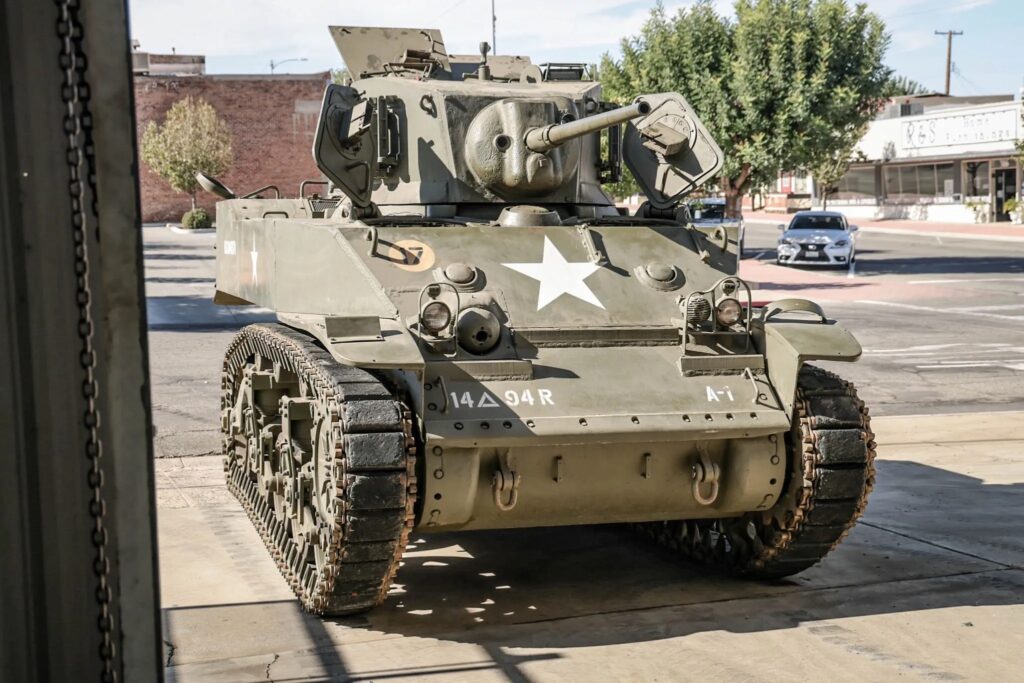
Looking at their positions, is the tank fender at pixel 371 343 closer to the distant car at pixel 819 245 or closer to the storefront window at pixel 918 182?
the distant car at pixel 819 245

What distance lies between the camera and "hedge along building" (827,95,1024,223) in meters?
49.5

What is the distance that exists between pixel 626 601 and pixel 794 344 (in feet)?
5.25

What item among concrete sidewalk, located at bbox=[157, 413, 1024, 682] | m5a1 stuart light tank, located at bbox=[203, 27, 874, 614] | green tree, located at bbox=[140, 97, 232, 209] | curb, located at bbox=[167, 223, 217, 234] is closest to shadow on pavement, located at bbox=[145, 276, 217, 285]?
concrete sidewalk, located at bbox=[157, 413, 1024, 682]

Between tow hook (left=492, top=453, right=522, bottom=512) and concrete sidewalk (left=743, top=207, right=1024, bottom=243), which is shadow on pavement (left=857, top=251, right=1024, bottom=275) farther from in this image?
tow hook (left=492, top=453, right=522, bottom=512)

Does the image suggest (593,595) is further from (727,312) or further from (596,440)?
(727,312)

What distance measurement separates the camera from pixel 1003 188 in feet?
172

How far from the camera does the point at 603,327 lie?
7.06 meters

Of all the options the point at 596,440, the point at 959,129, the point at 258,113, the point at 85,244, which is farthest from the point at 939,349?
the point at 258,113

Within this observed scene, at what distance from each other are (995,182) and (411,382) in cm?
5014

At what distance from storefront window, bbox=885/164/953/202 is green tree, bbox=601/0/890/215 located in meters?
27.1

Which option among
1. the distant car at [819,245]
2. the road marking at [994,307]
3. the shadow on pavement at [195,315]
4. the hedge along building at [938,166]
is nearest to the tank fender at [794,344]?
the shadow on pavement at [195,315]

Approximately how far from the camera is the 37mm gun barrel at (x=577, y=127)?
7.03 metres

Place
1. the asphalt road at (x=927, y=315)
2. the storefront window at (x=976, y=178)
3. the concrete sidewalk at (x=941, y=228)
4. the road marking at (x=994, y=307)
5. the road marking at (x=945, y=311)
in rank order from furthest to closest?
the storefront window at (x=976, y=178) → the concrete sidewalk at (x=941, y=228) → the road marking at (x=994, y=307) → the road marking at (x=945, y=311) → the asphalt road at (x=927, y=315)

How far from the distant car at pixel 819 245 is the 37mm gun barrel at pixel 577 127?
2534 cm
